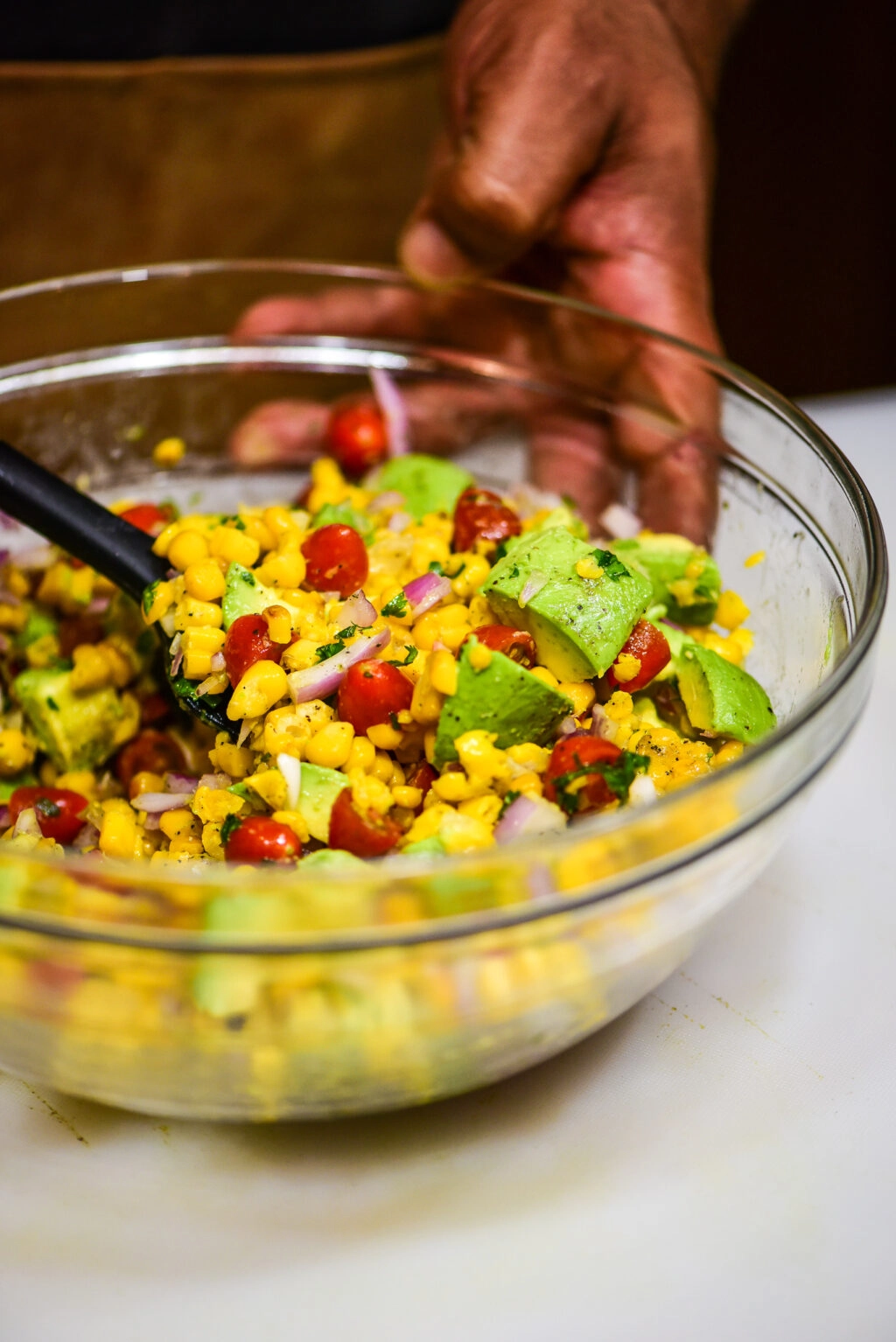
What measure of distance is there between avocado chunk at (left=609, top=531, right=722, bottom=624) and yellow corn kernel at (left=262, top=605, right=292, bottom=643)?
0.53 m

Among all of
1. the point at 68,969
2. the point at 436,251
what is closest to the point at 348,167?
the point at 436,251

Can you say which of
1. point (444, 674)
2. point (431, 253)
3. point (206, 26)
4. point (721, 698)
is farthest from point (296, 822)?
point (206, 26)

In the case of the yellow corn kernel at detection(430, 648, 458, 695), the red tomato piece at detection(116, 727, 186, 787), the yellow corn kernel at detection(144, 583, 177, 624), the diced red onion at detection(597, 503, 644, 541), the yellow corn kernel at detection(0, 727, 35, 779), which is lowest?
the yellow corn kernel at detection(0, 727, 35, 779)

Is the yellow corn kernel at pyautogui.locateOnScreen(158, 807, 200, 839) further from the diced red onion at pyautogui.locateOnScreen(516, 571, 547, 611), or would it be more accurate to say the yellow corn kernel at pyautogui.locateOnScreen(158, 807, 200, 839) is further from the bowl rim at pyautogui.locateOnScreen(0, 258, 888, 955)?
the diced red onion at pyautogui.locateOnScreen(516, 571, 547, 611)

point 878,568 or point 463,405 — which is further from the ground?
point 878,568

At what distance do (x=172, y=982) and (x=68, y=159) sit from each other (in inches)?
93.8

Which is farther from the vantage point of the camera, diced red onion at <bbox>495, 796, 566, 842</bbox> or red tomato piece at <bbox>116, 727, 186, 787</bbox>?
red tomato piece at <bbox>116, 727, 186, 787</bbox>

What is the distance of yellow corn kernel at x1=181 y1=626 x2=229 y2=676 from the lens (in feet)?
5.05

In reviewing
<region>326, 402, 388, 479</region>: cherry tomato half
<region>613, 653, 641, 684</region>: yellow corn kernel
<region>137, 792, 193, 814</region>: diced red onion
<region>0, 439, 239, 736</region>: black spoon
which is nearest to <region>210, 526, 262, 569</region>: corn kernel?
<region>0, 439, 239, 736</region>: black spoon

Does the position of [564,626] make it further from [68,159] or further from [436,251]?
[68,159]

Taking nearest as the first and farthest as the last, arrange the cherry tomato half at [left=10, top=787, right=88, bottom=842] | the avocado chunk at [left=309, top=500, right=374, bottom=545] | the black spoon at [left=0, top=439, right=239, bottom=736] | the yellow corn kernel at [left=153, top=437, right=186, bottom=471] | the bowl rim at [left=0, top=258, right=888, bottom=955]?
the bowl rim at [left=0, top=258, right=888, bottom=955], the cherry tomato half at [left=10, top=787, right=88, bottom=842], the black spoon at [left=0, top=439, right=239, bottom=736], the avocado chunk at [left=309, top=500, right=374, bottom=545], the yellow corn kernel at [left=153, top=437, right=186, bottom=471]

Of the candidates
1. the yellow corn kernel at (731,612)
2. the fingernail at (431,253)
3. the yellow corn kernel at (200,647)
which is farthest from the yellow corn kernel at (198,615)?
the fingernail at (431,253)

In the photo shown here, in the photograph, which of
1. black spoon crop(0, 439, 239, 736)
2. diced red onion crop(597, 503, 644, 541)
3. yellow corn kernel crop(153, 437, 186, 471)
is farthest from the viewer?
yellow corn kernel crop(153, 437, 186, 471)

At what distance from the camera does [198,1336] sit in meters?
1.14
